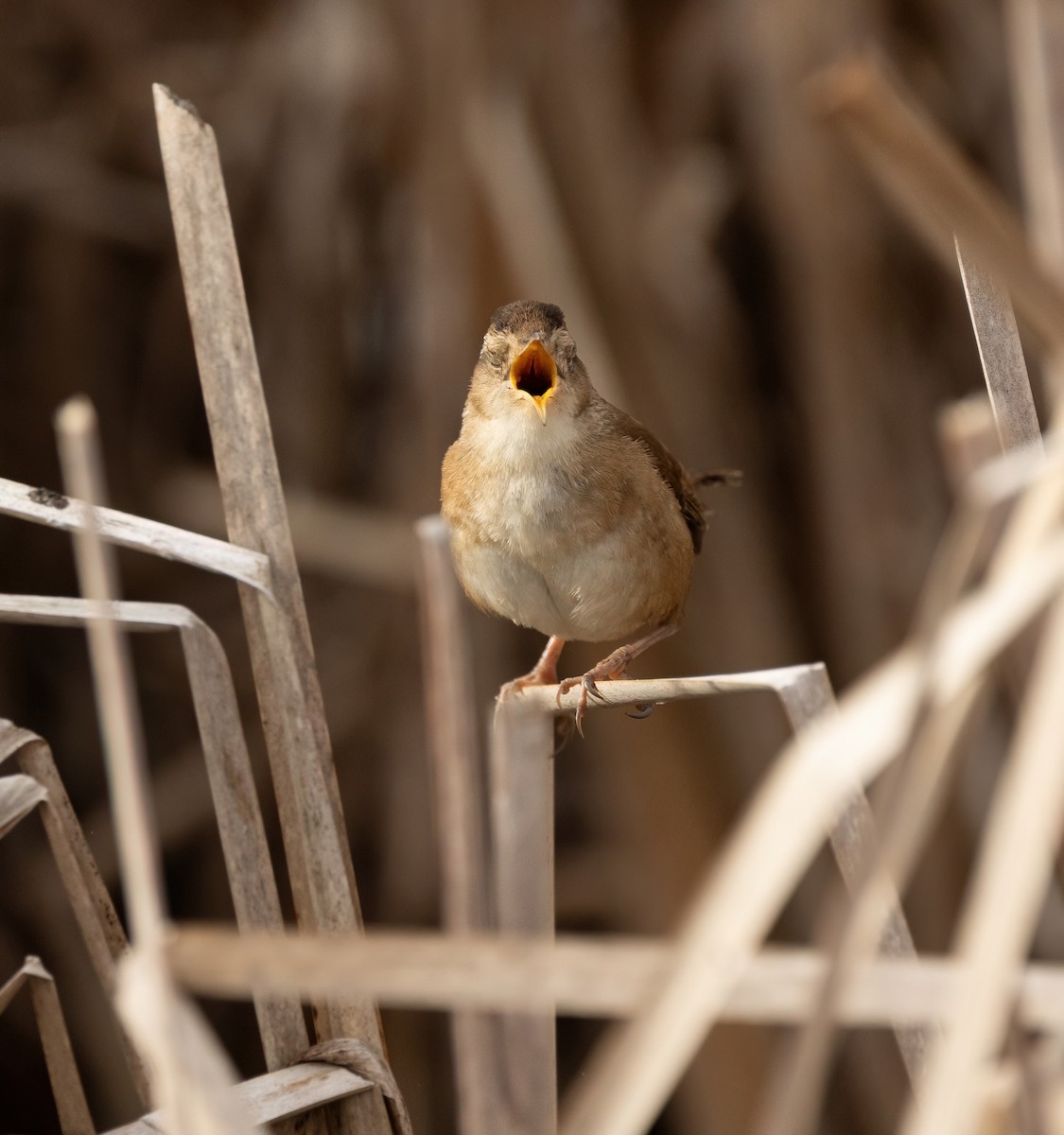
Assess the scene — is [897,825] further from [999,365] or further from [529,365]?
[529,365]

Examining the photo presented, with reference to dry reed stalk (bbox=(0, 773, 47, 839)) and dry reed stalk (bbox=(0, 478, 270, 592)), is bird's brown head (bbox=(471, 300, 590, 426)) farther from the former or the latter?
dry reed stalk (bbox=(0, 773, 47, 839))

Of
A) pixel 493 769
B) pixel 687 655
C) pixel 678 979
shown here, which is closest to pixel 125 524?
pixel 493 769

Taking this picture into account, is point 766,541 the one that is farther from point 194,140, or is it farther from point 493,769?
point 493,769

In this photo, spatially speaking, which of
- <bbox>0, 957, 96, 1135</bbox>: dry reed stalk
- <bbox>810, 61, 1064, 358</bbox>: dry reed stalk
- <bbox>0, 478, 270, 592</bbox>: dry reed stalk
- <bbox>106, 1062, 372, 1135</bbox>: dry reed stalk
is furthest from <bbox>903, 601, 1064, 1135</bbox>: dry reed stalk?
<bbox>0, 957, 96, 1135</bbox>: dry reed stalk

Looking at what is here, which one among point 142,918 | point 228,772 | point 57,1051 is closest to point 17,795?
point 228,772

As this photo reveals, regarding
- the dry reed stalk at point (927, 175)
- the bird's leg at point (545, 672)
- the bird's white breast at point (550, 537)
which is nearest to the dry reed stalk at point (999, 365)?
the dry reed stalk at point (927, 175)
